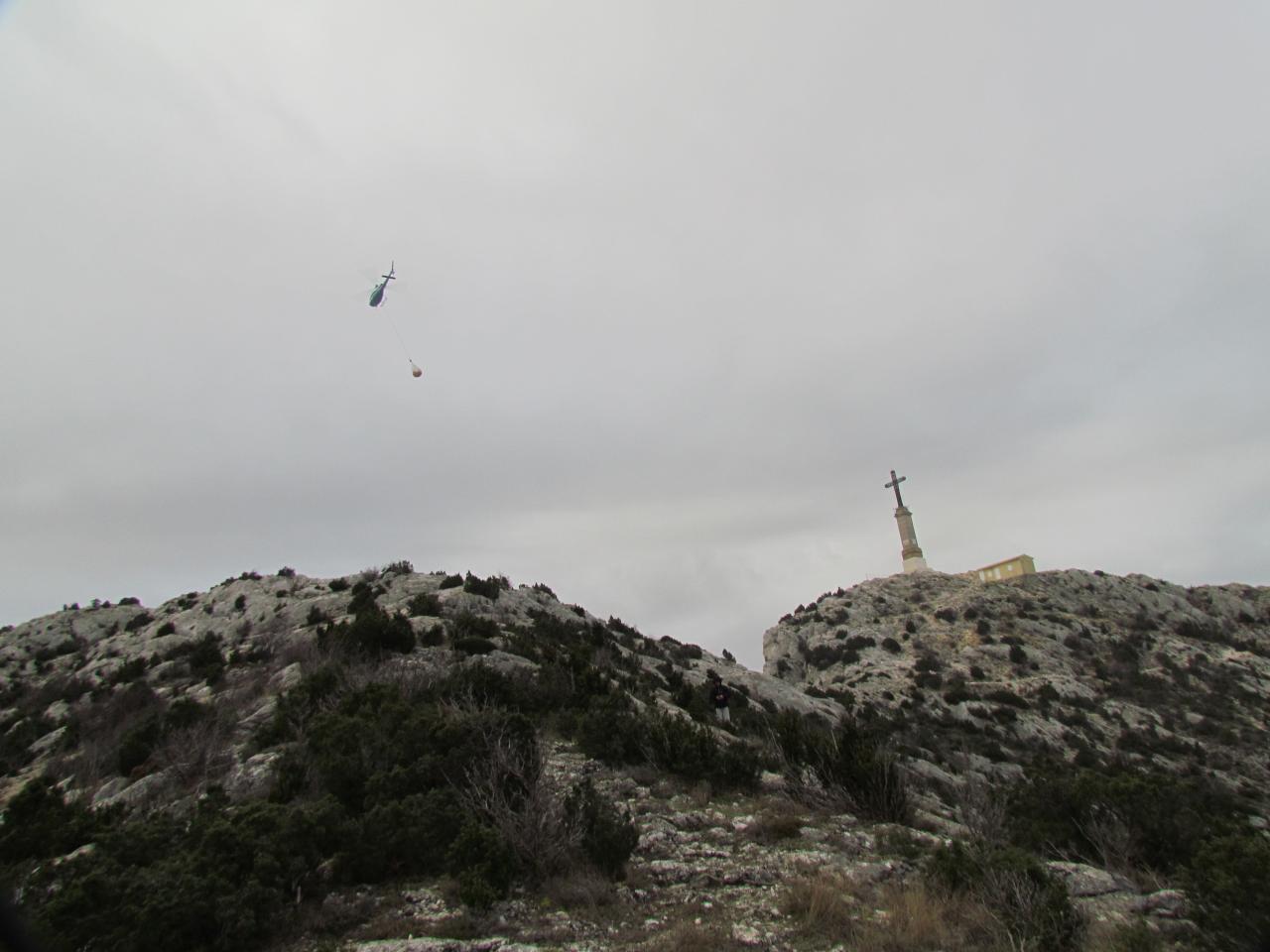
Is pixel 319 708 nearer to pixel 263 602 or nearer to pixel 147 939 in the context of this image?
pixel 147 939

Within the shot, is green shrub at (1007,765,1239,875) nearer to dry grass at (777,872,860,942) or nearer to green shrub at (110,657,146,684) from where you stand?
dry grass at (777,872,860,942)

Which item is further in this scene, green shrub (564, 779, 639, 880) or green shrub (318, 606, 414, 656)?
green shrub (318, 606, 414, 656)

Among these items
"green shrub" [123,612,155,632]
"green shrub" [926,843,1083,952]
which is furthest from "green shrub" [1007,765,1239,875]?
"green shrub" [123,612,155,632]

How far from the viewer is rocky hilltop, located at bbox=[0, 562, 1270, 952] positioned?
22.4ft

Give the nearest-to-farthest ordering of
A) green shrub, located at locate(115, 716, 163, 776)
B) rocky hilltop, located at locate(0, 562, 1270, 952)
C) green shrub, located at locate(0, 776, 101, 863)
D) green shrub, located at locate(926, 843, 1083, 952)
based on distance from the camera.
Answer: green shrub, located at locate(926, 843, 1083, 952) → rocky hilltop, located at locate(0, 562, 1270, 952) → green shrub, located at locate(0, 776, 101, 863) → green shrub, located at locate(115, 716, 163, 776)

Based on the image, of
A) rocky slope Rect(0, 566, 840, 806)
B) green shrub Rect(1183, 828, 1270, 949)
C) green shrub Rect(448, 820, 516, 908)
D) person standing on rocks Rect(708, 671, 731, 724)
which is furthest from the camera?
person standing on rocks Rect(708, 671, 731, 724)

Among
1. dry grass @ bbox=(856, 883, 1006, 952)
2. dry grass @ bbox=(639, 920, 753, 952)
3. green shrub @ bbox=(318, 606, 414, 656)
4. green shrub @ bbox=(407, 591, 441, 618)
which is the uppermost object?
green shrub @ bbox=(407, 591, 441, 618)

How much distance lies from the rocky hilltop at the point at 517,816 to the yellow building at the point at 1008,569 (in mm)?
33547

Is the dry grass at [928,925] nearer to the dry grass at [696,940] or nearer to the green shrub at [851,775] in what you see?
the dry grass at [696,940]

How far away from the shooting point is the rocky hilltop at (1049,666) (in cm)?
3278

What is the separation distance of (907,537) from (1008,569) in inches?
358

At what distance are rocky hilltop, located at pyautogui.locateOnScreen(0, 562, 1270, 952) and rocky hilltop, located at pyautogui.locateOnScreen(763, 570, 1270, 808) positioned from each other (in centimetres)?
530

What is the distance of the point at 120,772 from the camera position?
590 inches

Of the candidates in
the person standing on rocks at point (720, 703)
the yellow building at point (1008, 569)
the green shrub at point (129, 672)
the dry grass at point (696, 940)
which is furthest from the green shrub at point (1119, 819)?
the yellow building at point (1008, 569)
